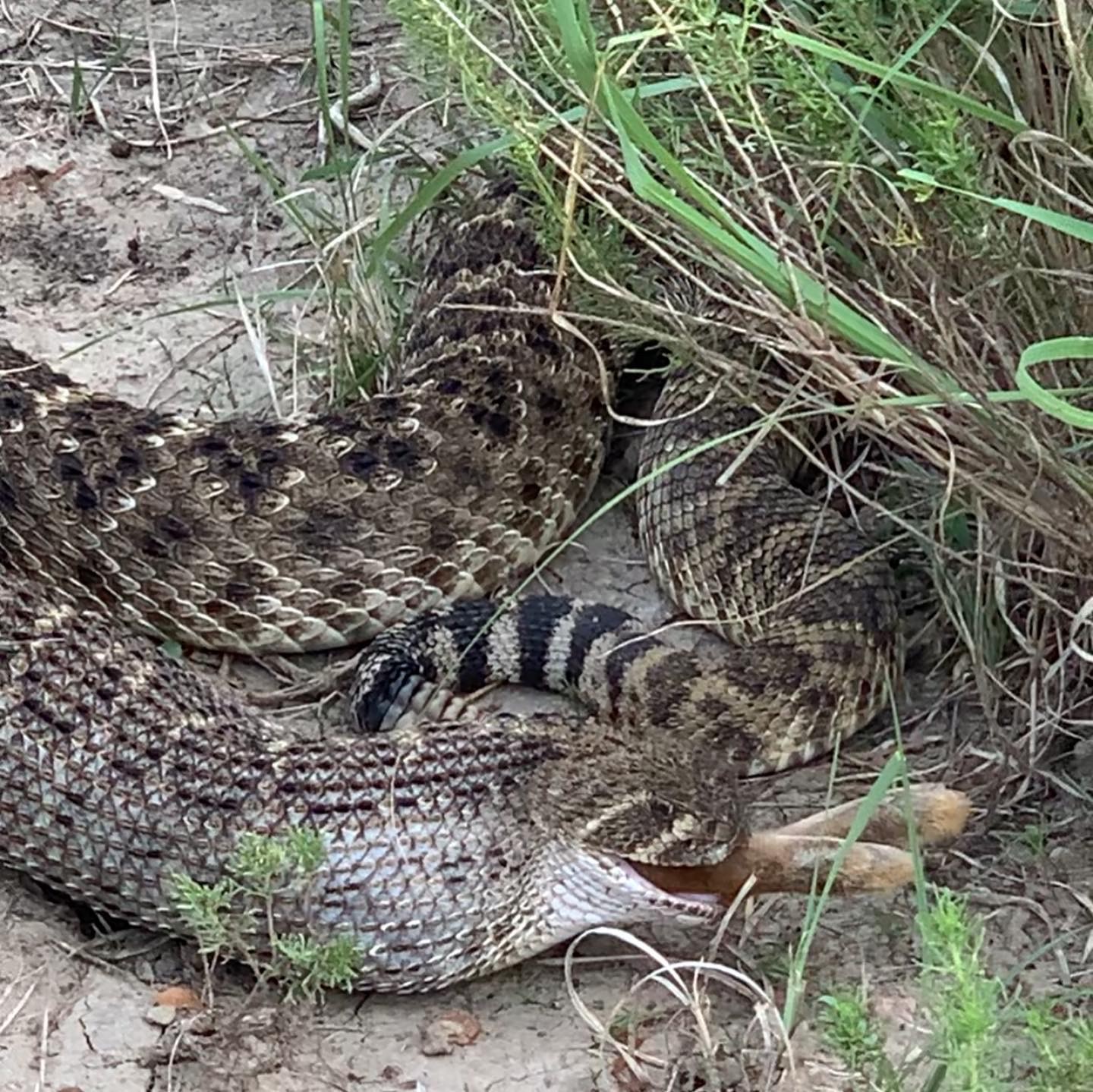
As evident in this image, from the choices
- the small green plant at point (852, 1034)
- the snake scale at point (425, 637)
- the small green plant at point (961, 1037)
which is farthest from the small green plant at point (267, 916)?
the small green plant at point (852, 1034)

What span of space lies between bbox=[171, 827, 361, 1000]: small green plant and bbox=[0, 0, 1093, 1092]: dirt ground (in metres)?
0.07

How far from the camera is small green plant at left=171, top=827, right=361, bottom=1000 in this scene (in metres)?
2.87

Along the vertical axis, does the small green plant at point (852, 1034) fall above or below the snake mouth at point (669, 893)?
above

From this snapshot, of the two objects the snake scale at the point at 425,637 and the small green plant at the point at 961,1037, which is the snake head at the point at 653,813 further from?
the small green plant at the point at 961,1037

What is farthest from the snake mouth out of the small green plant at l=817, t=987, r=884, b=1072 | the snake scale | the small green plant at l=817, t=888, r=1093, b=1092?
the small green plant at l=817, t=987, r=884, b=1072

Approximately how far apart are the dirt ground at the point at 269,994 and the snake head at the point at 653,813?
15cm

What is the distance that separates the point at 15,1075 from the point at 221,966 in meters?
0.36

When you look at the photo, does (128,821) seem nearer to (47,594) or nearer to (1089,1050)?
(47,594)

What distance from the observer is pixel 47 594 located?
12.0 feet

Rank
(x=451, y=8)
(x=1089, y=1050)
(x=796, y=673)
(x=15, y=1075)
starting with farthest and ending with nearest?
(x=796, y=673), (x=15, y=1075), (x=451, y=8), (x=1089, y=1050)

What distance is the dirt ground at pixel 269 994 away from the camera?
295 cm

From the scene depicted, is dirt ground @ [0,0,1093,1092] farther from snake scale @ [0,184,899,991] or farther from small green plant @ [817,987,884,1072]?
small green plant @ [817,987,884,1072]


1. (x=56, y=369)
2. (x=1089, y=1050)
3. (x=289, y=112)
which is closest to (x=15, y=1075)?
(x=1089, y=1050)

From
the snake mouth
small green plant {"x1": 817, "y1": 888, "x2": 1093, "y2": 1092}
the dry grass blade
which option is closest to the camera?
small green plant {"x1": 817, "y1": 888, "x2": 1093, "y2": 1092}
